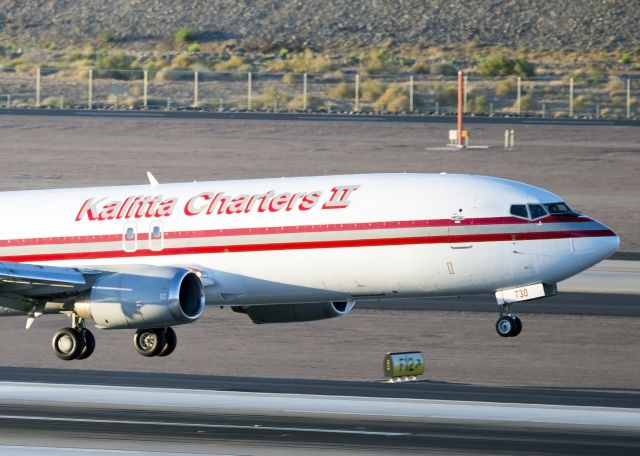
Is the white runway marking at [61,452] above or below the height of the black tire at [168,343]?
above

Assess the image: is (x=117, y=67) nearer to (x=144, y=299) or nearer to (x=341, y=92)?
(x=341, y=92)

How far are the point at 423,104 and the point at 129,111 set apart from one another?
77.4 ft

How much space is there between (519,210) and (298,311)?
8.54 m

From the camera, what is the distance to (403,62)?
154 metres

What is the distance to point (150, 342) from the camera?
49625mm

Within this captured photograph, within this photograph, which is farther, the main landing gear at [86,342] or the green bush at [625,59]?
the green bush at [625,59]

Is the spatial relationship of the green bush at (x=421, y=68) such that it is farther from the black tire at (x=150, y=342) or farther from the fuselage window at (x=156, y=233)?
the black tire at (x=150, y=342)

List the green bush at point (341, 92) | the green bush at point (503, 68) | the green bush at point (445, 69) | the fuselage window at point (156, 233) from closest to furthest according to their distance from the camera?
the fuselage window at point (156, 233) → the green bush at point (341, 92) → the green bush at point (445, 69) → the green bush at point (503, 68)

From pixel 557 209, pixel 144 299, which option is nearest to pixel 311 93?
pixel 144 299

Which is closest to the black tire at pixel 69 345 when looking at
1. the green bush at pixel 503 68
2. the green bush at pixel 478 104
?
the green bush at pixel 478 104

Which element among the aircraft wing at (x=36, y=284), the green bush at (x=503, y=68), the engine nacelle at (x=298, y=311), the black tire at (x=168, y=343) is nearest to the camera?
the aircraft wing at (x=36, y=284)

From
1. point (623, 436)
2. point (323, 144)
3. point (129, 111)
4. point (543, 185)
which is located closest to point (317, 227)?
point (623, 436)

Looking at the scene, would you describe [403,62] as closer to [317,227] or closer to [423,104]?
[423,104]

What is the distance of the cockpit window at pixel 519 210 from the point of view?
45.7 m
